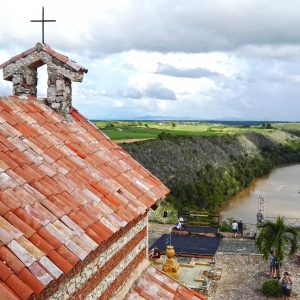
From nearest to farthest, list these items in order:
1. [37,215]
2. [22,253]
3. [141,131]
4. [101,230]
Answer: [22,253], [37,215], [101,230], [141,131]

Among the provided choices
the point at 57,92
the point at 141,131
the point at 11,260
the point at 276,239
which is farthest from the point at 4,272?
the point at 141,131

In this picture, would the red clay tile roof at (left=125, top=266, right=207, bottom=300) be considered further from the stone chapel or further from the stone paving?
the stone paving

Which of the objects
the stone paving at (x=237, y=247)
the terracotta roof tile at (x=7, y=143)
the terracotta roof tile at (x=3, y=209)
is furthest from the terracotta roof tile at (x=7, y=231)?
the stone paving at (x=237, y=247)

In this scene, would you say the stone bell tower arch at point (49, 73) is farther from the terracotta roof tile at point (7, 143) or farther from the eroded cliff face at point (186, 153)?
the eroded cliff face at point (186, 153)

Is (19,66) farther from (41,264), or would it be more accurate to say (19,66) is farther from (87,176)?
(41,264)

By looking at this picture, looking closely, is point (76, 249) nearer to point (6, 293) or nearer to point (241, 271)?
point (6, 293)

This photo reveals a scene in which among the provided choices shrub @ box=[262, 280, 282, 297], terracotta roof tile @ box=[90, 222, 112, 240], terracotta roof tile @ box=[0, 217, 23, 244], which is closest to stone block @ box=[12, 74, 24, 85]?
terracotta roof tile @ box=[90, 222, 112, 240]

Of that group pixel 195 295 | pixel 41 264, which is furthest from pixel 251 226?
pixel 41 264
